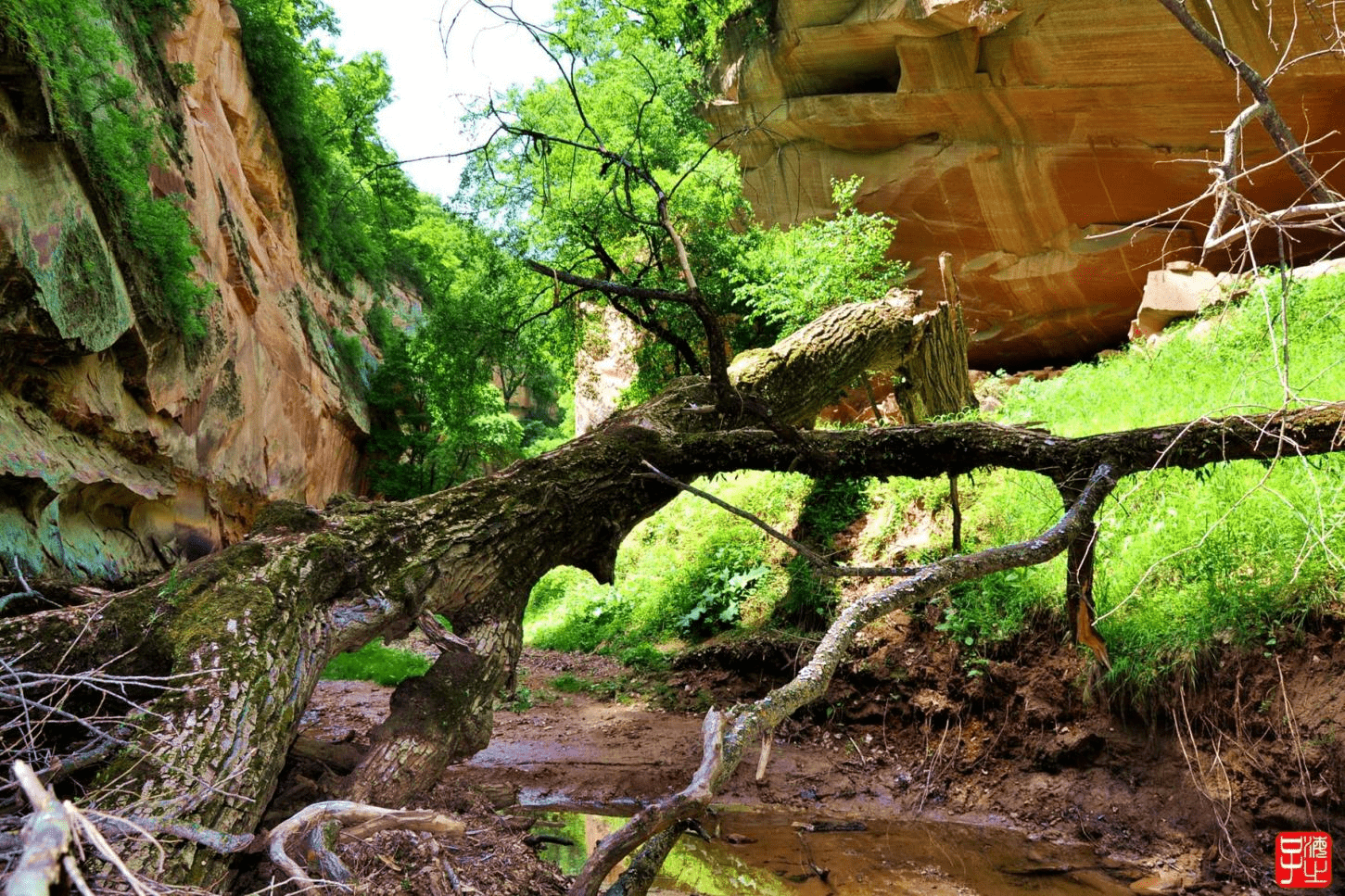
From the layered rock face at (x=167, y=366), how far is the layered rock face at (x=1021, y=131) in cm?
840

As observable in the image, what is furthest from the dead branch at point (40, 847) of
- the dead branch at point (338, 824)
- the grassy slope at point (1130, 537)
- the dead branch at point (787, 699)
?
the grassy slope at point (1130, 537)

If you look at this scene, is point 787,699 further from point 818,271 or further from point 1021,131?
point 1021,131

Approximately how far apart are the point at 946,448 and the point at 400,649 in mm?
7544

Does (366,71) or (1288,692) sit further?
(366,71)

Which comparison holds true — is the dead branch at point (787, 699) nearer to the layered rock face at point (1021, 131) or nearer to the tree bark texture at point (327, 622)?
the tree bark texture at point (327, 622)

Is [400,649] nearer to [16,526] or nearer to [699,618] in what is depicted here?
[699,618]

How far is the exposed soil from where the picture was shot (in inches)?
160

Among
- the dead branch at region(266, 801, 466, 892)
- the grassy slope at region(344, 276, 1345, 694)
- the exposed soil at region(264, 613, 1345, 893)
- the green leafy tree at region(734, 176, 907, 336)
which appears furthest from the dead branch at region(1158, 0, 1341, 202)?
the green leafy tree at region(734, 176, 907, 336)

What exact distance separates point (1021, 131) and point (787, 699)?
45.5 feet

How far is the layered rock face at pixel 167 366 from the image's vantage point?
5.57m

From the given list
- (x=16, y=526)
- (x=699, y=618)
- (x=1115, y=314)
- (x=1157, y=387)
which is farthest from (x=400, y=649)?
(x=1115, y=314)

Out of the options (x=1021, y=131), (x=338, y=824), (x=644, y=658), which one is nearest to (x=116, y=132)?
(x=338, y=824)

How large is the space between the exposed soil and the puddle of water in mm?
200

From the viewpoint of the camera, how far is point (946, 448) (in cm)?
571
